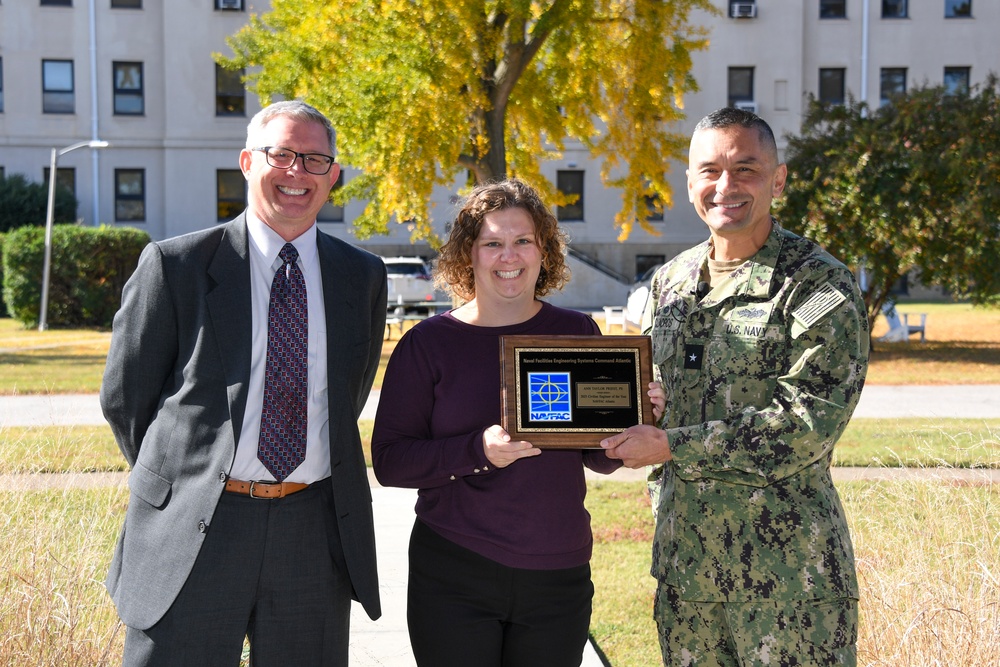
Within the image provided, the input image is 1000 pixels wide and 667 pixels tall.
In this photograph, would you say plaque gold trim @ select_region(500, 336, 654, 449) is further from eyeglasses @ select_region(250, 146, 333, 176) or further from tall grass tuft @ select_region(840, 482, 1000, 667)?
tall grass tuft @ select_region(840, 482, 1000, 667)

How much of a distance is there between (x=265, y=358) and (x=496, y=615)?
1077 mm

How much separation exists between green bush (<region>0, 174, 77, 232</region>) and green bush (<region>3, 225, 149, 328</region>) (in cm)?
863

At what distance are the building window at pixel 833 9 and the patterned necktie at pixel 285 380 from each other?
→ 131ft

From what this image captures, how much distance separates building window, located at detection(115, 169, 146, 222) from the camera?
37844mm

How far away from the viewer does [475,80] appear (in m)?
12.7

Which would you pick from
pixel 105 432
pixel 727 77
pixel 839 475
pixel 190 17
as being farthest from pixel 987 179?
pixel 190 17

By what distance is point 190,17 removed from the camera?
36562mm

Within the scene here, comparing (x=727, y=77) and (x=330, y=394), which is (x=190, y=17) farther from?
(x=330, y=394)

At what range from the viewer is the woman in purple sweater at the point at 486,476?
3031 millimetres

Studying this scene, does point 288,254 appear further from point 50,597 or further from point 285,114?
point 50,597

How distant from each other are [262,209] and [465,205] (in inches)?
26.4

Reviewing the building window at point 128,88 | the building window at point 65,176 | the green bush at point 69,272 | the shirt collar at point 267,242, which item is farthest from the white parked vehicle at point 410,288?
the shirt collar at point 267,242

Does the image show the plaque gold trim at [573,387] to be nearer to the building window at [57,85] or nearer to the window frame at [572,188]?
the window frame at [572,188]

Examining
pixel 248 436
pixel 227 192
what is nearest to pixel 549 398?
pixel 248 436
